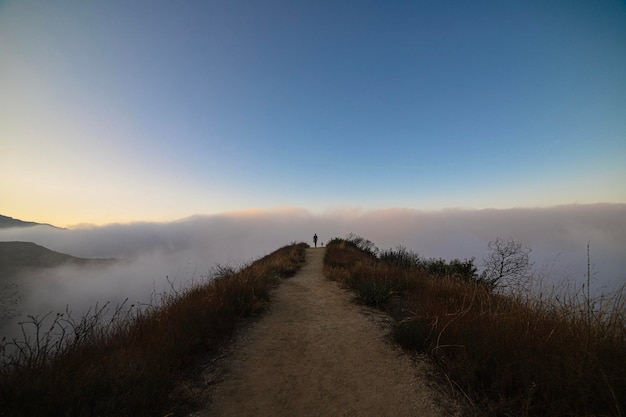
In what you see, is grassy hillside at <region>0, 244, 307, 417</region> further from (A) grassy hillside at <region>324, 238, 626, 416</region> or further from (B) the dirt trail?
(A) grassy hillside at <region>324, 238, 626, 416</region>

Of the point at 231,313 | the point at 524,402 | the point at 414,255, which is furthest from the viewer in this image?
the point at 414,255

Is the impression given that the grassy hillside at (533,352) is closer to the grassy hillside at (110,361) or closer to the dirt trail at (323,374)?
the dirt trail at (323,374)

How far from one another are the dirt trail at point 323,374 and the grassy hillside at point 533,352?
44cm

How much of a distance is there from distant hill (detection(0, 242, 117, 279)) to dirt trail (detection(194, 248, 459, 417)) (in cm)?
15067

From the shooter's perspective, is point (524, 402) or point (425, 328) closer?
point (524, 402)

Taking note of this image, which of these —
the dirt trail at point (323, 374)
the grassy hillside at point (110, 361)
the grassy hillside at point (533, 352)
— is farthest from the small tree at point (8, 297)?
the grassy hillside at point (533, 352)

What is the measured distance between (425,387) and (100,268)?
227 meters

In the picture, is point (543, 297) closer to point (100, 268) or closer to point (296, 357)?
point (296, 357)

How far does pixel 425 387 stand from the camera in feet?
9.96

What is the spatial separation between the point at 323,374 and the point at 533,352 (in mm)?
2664

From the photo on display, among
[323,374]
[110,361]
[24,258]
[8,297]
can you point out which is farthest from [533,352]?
[24,258]

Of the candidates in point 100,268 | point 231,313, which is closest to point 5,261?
point 100,268

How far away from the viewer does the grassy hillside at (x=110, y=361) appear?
211cm

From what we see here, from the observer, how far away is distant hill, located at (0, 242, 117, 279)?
101806mm
